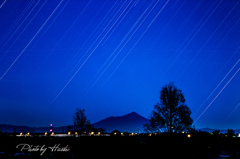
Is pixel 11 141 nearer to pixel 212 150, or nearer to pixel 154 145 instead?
pixel 154 145

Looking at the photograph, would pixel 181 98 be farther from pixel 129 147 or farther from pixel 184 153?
pixel 129 147

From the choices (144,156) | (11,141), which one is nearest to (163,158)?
(144,156)

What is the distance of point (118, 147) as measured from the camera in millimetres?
22656

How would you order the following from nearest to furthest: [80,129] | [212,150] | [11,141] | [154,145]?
[154,145]
[11,141]
[212,150]
[80,129]

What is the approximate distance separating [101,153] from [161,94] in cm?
2259

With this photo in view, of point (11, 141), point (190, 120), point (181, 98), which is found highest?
point (181, 98)

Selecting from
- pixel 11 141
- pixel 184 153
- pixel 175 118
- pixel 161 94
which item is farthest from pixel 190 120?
pixel 11 141

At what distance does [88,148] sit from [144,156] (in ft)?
16.0

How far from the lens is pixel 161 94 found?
43125 millimetres

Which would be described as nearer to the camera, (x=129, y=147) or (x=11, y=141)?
(x=129, y=147)

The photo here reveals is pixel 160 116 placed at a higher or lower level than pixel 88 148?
higher

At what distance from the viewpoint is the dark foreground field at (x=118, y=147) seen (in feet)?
73.7

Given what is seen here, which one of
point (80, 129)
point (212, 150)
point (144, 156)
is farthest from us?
point (80, 129)

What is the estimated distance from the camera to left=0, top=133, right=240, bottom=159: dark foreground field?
73.7ft
